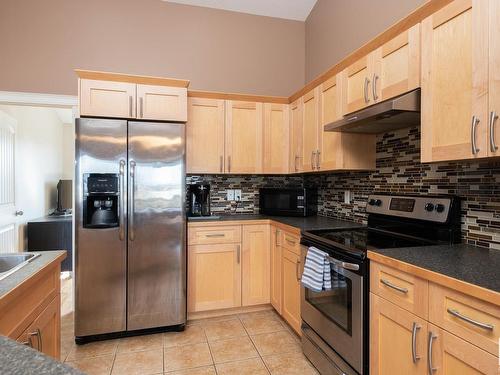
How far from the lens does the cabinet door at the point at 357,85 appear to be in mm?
1824

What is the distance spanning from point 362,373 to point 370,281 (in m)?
0.47

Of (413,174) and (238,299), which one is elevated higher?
(413,174)

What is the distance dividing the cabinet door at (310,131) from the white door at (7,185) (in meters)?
3.05

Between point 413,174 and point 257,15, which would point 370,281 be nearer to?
point 413,174

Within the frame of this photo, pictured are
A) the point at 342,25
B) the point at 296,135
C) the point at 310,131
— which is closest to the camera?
the point at 310,131

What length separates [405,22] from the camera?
1.56 meters

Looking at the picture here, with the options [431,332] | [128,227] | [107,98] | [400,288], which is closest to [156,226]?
[128,227]

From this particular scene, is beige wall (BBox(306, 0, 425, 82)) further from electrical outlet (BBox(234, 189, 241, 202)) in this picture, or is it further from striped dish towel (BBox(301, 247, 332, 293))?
striped dish towel (BBox(301, 247, 332, 293))

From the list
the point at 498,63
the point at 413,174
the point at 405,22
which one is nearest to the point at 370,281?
the point at 413,174

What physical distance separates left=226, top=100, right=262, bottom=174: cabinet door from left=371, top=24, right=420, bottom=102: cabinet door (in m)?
1.35

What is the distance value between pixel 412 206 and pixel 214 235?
1581 millimetres

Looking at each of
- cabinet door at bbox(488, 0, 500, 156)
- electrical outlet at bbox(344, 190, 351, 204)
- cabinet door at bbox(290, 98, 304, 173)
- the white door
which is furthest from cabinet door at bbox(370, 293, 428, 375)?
the white door

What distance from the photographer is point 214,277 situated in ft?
8.66

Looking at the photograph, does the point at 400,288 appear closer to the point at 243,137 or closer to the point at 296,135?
the point at 296,135
